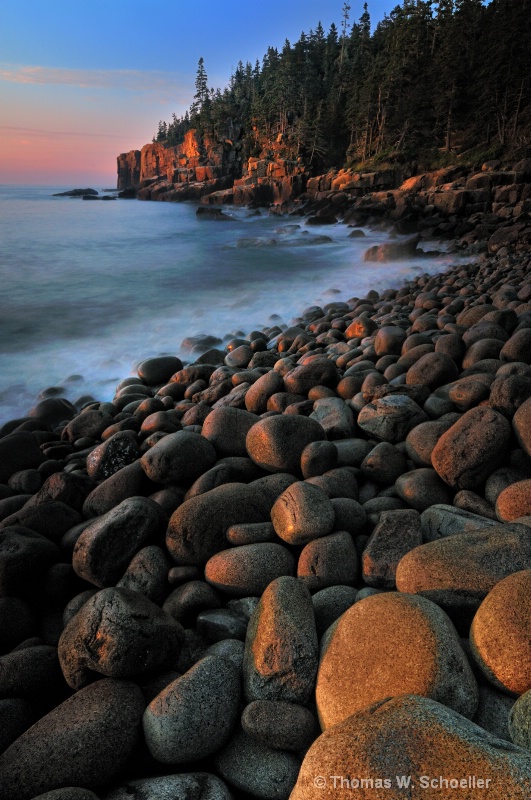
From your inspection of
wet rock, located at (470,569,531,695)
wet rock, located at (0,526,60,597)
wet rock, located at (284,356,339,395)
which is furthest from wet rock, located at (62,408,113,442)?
wet rock, located at (470,569,531,695)

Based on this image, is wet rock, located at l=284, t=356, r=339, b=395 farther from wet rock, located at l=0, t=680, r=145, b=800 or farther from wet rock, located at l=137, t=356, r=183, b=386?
wet rock, located at l=0, t=680, r=145, b=800

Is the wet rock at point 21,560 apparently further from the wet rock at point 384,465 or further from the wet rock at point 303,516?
the wet rock at point 384,465

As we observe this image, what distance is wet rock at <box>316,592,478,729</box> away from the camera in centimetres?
147

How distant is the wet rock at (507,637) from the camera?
1.50 m

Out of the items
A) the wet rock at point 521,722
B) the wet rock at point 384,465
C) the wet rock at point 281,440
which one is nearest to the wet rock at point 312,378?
the wet rock at point 281,440

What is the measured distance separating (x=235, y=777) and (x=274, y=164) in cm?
5351

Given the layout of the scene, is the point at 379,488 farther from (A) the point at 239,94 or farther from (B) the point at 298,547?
(A) the point at 239,94

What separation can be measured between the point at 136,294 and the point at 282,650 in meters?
12.2

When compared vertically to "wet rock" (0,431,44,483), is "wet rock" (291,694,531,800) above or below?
above

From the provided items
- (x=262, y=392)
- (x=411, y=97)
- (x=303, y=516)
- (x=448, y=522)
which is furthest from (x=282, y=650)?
(x=411, y=97)

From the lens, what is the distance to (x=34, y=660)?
1971 mm

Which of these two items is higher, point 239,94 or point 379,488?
point 239,94

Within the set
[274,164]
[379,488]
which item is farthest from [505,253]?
[274,164]

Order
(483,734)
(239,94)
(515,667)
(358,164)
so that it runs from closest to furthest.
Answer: (483,734)
(515,667)
(358,164)
(239,94)
